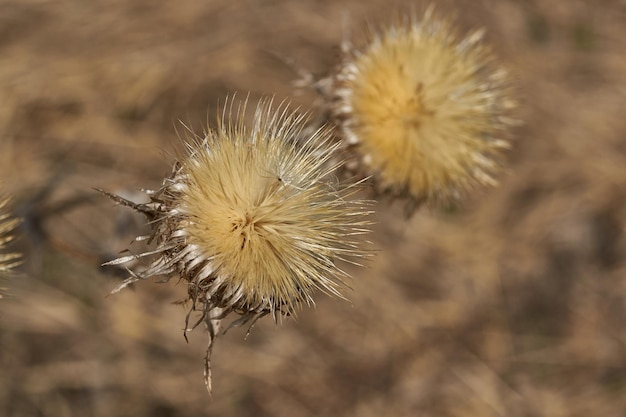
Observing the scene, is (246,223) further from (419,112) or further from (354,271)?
(354,271)

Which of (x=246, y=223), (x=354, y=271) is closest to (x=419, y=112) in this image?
(x=246, y=223)

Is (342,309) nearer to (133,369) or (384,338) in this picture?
(384,338)

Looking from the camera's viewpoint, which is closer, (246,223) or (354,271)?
(246,223)

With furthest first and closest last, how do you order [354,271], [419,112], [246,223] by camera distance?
[354,271] → [419,112] → [246,223]

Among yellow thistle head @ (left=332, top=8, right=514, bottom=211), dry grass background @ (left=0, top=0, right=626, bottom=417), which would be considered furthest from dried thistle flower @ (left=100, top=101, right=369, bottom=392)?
dry grass background @ (left=0, top=0, right=626, bottom=417)

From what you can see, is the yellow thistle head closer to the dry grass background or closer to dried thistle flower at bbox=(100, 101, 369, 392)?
dried thistle flower at bbox=(100, 101, 369, 392)

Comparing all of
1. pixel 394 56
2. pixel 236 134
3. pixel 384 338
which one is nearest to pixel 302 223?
pixel 236 134
